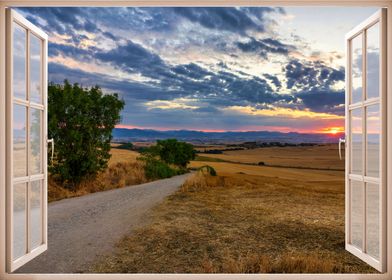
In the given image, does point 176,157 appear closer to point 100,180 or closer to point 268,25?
point 100,180

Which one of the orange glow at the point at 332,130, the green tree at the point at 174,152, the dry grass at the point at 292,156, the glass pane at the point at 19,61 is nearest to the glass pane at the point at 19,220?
the glass pane at the point at 19,61

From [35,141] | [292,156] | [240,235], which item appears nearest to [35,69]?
[35,141]

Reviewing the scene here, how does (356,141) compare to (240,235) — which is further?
(240,235)

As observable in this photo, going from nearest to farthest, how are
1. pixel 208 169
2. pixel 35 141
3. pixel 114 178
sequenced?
pixel 35 141 < pixel 114 178 < pixel 208 169

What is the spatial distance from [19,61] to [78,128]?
4627 mm

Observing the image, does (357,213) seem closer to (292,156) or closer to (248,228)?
(248,228)

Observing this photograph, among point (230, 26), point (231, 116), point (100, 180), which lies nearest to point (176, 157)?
point (231, 116)

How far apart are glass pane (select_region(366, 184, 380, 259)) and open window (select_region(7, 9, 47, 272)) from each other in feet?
6.66

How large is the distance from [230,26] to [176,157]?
3.50 metres

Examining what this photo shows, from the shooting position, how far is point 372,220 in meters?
2.30

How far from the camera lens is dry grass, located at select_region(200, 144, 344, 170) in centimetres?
931

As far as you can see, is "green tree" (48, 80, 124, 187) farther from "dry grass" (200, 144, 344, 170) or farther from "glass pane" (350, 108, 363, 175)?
"glass pane" (350, 108, 363, 175)

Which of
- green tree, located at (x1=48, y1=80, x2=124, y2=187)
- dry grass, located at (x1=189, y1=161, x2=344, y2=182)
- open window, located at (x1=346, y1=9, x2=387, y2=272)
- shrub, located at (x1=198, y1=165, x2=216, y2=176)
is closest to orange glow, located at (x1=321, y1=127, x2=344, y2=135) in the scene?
dry grass, located at (x1=189, y1=161, x2=344, y2=182)

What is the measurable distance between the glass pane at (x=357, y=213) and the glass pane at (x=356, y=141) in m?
0.10
